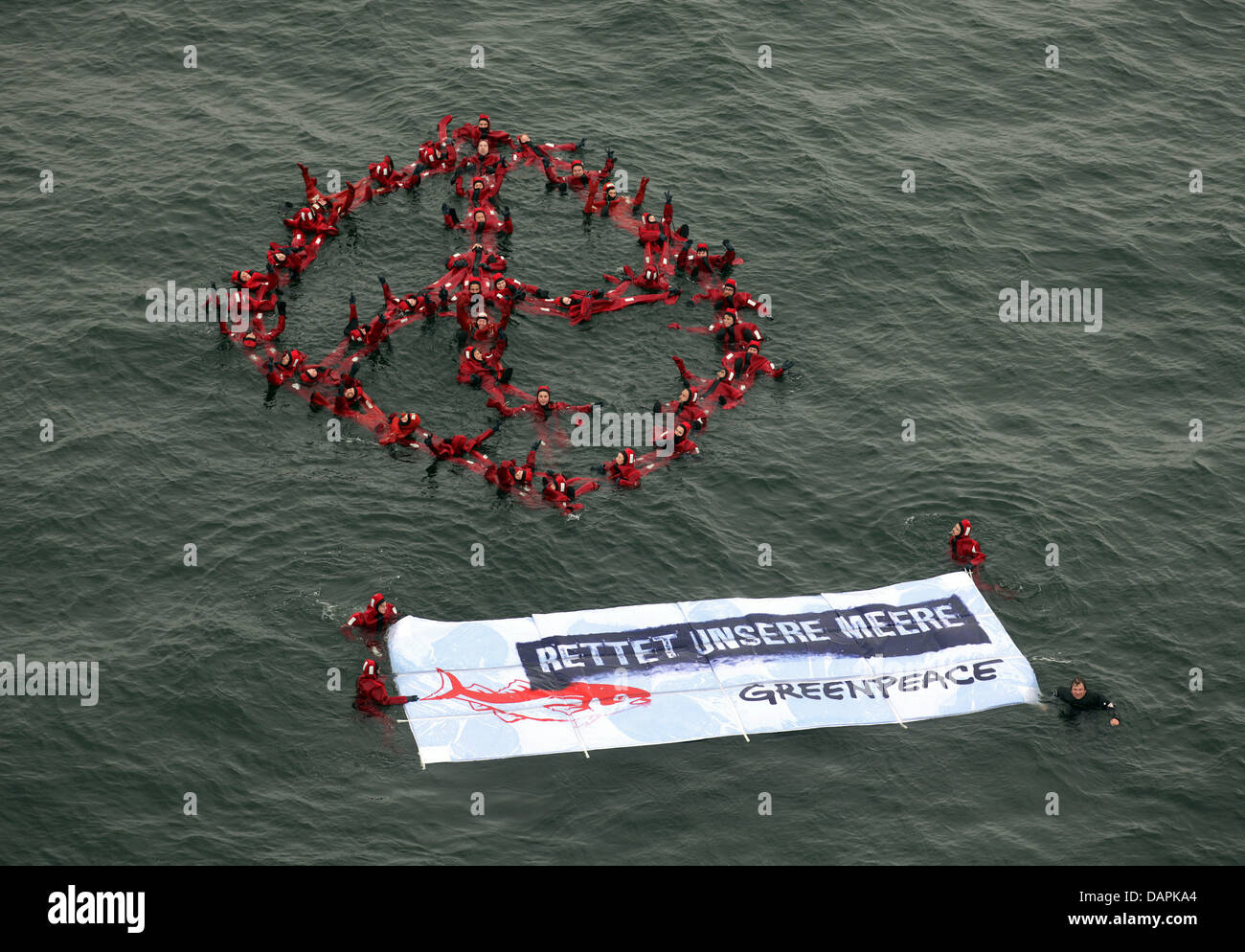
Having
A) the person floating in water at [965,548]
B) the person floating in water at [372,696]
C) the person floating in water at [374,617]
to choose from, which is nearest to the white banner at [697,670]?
the person floating in water at [374,617]

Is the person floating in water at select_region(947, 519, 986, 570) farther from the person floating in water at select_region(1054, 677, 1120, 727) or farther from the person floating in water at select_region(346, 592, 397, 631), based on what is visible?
the person floating in water at select_region(346, 592, 397, 631)

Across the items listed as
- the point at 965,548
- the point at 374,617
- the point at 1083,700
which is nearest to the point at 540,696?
the point at 374,617

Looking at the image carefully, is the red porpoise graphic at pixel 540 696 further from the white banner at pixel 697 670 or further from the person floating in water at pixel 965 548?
the person floating in water at pixel 965 548

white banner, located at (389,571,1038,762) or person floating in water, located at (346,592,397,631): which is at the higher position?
person floating in water, located at (346,592,397,631)

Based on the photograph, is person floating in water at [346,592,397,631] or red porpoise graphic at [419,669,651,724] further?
person floating in water at [346,592,397,631]

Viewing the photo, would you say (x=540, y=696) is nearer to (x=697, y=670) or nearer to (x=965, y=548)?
(x=697, y=670)

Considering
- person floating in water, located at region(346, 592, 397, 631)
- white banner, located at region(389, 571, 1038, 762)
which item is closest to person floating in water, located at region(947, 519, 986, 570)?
white banner, located at region(389, 571, 1038, 762)

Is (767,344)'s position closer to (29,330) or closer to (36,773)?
(29,330)
